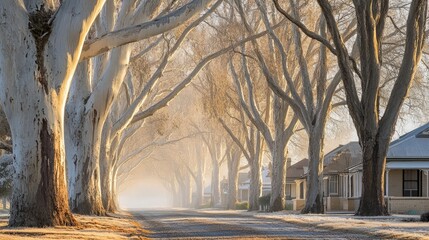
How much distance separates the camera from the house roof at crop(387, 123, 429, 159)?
157ft

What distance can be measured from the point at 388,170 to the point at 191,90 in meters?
32.2

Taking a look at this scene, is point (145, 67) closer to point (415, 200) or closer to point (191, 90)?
point (415, 200)

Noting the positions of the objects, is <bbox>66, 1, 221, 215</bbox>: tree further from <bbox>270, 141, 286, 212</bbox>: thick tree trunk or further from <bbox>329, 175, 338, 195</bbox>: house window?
<bbox>329, 175, 338, 195</bbox>: house window

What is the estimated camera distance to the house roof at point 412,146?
1881 inches

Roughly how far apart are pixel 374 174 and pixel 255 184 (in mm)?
27248

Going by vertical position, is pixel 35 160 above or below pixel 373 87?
below

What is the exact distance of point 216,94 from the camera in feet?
147

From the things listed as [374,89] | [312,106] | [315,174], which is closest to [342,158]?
[315,174]

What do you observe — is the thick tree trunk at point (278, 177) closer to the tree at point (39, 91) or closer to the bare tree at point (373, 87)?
the bare tree at point (373, 87)

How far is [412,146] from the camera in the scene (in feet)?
160

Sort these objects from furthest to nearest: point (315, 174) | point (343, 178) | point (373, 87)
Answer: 1. point (343, 178)
2. point (315, 174)
3. point (373, 87)

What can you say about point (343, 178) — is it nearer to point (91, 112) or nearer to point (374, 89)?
point (374, 89)

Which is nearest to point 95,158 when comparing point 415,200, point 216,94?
point 216,94

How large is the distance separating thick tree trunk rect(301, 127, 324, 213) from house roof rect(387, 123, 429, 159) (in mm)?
9069
